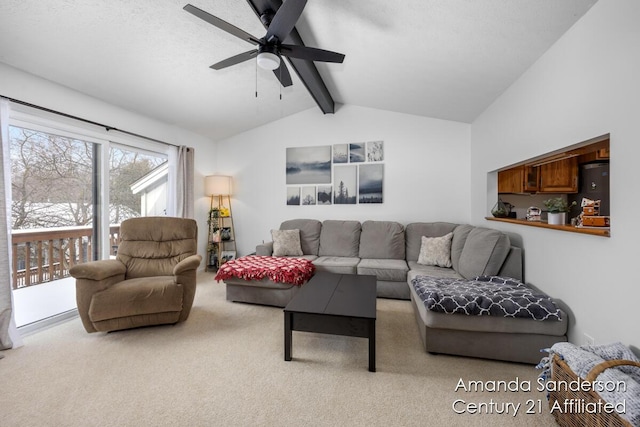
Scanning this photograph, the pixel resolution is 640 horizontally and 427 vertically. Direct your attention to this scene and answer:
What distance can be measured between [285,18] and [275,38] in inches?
8.4

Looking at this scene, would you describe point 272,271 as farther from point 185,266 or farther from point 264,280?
point 185,266

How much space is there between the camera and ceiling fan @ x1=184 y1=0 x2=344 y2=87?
1.51 meters

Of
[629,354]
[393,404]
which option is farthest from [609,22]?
[393,404]

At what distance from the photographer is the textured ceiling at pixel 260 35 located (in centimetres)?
178

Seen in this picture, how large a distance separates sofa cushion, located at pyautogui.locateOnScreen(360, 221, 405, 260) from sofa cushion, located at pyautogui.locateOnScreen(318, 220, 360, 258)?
11cm

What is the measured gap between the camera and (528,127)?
2.24 meters

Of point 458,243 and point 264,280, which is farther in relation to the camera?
point 458,243

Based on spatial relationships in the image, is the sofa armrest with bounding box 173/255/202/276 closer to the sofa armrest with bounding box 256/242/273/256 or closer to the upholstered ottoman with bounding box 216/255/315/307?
the upholstered ottoman with bounding box 216/255/315/307

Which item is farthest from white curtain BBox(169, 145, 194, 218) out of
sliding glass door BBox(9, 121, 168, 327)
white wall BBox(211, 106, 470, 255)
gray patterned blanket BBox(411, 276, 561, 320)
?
gray patterned blanket BBox(411, 276, 561, 320)

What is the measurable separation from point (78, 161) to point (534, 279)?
479 centimetres

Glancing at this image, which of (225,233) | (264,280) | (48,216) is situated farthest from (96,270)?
(225,233)

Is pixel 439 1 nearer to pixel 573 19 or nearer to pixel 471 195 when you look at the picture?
pixel 573 19

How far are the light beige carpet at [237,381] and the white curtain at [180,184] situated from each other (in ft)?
6.32

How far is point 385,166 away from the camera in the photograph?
406 cm
